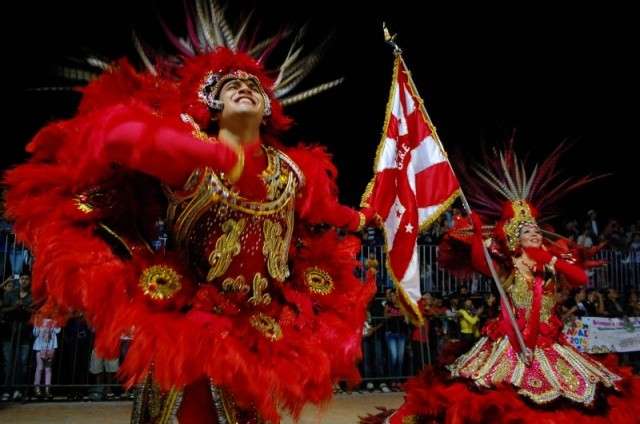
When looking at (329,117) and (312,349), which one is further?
(329,117)

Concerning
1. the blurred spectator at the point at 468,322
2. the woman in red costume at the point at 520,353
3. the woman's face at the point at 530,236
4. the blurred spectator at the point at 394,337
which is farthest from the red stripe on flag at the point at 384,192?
the blurred spectator at the point at 468,322

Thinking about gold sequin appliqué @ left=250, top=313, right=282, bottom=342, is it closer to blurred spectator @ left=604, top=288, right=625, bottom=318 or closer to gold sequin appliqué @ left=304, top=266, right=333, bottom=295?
gold sequin appliqué @ left=304, top=266, right=333, bottom=295

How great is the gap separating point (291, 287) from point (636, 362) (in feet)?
26.6

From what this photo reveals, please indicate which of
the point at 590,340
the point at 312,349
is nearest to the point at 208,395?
the point at 312,349

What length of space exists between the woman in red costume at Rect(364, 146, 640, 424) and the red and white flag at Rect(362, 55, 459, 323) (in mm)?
468

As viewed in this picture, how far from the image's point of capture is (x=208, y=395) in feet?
7.04

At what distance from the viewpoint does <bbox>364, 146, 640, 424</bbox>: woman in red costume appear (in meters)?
3.84

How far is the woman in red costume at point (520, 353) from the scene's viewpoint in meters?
3.84

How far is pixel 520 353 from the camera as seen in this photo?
4.18 metres

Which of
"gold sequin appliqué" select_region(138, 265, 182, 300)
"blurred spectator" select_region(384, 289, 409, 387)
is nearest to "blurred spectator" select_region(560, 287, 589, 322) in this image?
"blurred spectator" select_region(384, 289, 409, 387)

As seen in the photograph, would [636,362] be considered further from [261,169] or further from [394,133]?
[261,169]

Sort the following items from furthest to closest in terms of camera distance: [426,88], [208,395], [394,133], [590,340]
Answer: [426,88] < [590,340] < [394,133] < [208,395]

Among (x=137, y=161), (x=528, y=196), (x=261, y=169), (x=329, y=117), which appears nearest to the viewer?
(x=137, y=161)

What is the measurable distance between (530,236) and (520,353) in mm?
905
